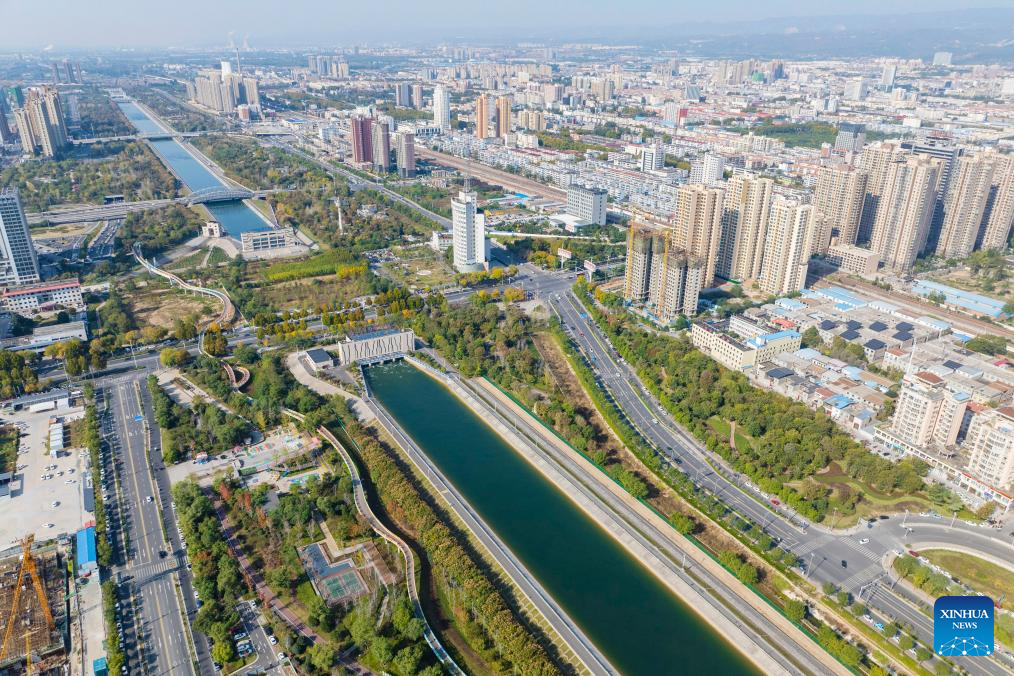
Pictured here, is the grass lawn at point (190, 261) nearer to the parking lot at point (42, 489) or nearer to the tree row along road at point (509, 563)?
the parking lot at point (42, 489)

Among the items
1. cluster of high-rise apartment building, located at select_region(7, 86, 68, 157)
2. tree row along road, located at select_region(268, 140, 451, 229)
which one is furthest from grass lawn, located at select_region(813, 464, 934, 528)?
cluster of high-rise apartment building, located at select_region(7, 86, 68, 157)

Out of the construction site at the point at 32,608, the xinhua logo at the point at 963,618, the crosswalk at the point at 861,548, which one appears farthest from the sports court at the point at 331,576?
→ the crosswalk at the point at 861,548

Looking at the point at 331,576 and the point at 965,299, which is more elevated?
the point at 965,299

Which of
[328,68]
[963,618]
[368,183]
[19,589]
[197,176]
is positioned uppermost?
[328,68]

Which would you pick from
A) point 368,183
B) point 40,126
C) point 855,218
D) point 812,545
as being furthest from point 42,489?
point 40,126

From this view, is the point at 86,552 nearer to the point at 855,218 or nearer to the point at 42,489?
the point at 42,489

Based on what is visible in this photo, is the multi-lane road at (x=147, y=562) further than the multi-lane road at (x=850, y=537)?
No

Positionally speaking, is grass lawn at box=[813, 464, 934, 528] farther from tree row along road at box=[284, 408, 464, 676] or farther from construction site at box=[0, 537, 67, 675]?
construction site at box=[0, 537, 67, 675]
